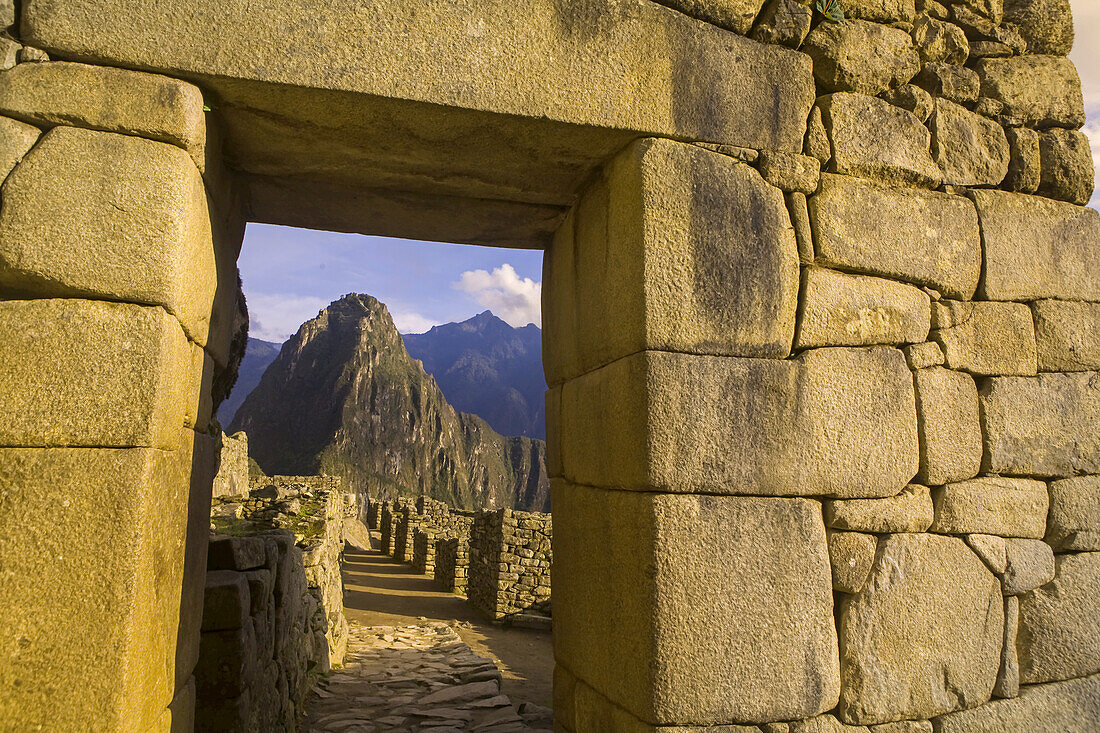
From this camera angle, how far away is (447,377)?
16550cm

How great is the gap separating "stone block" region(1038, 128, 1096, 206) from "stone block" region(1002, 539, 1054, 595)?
1.65 metres

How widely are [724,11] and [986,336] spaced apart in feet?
5.83

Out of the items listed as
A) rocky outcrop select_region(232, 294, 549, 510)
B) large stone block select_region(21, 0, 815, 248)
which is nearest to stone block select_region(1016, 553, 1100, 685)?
large stone block select_region(21, 0, 815, 248)

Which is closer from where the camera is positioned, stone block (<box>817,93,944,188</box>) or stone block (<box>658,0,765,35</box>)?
stone block (<box>658,0,765,35</box>)

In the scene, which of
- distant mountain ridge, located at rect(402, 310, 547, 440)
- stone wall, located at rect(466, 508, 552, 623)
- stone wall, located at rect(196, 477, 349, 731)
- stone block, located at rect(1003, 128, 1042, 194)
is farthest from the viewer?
distant mountain ridge, located at rect(402, 310, 547, 440)

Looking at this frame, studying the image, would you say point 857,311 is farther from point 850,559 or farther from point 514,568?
point 514,568

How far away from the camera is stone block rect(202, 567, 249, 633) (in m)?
3.29

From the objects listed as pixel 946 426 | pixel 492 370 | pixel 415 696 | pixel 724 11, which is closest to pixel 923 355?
pixel 946 426

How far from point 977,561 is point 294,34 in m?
3.24

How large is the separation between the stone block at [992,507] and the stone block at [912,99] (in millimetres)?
1624

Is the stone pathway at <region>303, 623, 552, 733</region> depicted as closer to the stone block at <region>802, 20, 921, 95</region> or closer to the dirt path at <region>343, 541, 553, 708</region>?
the dirt path at <region>343, 541, 553, 708</region>

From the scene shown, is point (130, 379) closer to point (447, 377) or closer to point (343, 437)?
point (343, 437)

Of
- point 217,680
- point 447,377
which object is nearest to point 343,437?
point 217,680

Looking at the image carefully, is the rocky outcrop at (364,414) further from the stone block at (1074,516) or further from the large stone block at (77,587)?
the stone block at (1074,516)
